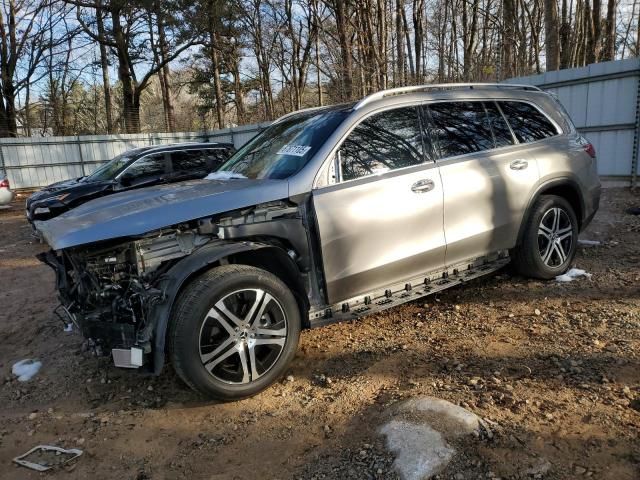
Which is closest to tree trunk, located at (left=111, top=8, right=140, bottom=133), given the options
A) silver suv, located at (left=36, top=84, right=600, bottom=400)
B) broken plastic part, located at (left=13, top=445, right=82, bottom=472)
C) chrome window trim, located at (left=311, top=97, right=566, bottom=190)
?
silver suv, located at (left=36, top=84, right=600, bottom=400)

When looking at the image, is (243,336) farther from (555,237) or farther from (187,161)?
(187,161)

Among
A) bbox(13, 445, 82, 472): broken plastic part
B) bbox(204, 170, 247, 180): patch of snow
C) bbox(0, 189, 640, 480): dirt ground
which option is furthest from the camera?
bbox(204, 170, 247, 180): patch of snow

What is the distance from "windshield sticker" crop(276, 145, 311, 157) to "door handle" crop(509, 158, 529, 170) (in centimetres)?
195

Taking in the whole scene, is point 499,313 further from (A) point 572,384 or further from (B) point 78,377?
(B) point 78,377

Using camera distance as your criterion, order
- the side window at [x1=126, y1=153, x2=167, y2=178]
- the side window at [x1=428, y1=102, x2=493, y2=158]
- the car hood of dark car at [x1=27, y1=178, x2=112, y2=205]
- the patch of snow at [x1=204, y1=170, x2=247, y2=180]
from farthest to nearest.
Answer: the side window at [x1=126, y1=153, x2=167, y2=178]
the car hood of dark car at [x1=27, y1=178, x2=112, y2=205]
the side window at [x1=428, y1=102, x2=493, y2=158]
the patch of snow at [x1=204, y1=170, x2=247, y2=180]

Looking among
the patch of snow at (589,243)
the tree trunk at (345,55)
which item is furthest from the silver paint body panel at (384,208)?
the tree trunk at (345,55)

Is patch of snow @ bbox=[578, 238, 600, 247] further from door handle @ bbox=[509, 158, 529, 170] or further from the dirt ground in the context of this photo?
door handle @ bbox=[509, 158, 529, 170]

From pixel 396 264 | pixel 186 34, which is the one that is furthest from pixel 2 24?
pixel 396 264

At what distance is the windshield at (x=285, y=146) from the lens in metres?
3.61

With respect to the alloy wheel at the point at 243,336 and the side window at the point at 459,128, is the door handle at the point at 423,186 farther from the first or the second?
the alloy wheel at the point at 243,336

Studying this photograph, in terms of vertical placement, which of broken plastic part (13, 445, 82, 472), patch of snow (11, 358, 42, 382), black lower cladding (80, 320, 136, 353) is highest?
A: black lower cladding (80, 320, 136, 353)

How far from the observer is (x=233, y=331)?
3094mm

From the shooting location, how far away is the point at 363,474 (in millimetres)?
2385

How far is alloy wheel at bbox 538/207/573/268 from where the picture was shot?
4652 millimetres
